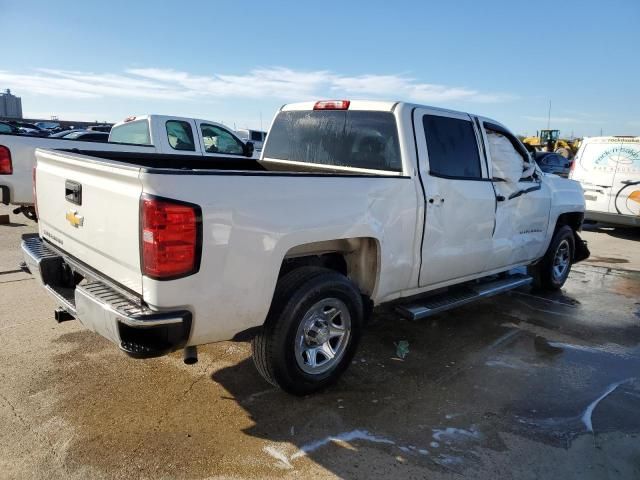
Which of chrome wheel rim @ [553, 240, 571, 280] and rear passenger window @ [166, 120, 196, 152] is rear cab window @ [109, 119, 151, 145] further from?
chrome wheel rim @ [553, 240, 571, 280]

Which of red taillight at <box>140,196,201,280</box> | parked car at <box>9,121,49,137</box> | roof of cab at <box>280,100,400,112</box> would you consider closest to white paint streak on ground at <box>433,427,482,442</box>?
red taillight at <box>140,196,201,280</box>

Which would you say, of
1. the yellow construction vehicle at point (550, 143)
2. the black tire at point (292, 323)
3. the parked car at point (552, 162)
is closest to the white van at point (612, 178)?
the parked car at point (552, 162)

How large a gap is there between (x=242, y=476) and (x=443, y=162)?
9.37 feet

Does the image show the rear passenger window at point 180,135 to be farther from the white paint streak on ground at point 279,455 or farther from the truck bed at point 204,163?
the white paint streak on ground at point 279,455

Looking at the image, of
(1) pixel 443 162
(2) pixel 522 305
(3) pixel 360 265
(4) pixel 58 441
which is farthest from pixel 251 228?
(2) pixel 522 305

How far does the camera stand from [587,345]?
15.6 feet

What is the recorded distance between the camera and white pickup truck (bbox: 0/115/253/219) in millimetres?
6902

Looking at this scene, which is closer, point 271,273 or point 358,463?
point 358,463

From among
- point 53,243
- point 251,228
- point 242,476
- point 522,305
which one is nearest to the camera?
point 242,476

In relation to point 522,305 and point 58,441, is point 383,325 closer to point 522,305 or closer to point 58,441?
point 522,305

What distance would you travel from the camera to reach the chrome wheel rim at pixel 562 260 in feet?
21.1

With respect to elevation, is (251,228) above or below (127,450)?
above

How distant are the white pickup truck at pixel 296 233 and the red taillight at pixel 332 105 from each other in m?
0.02

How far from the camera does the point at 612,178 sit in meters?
10.2
